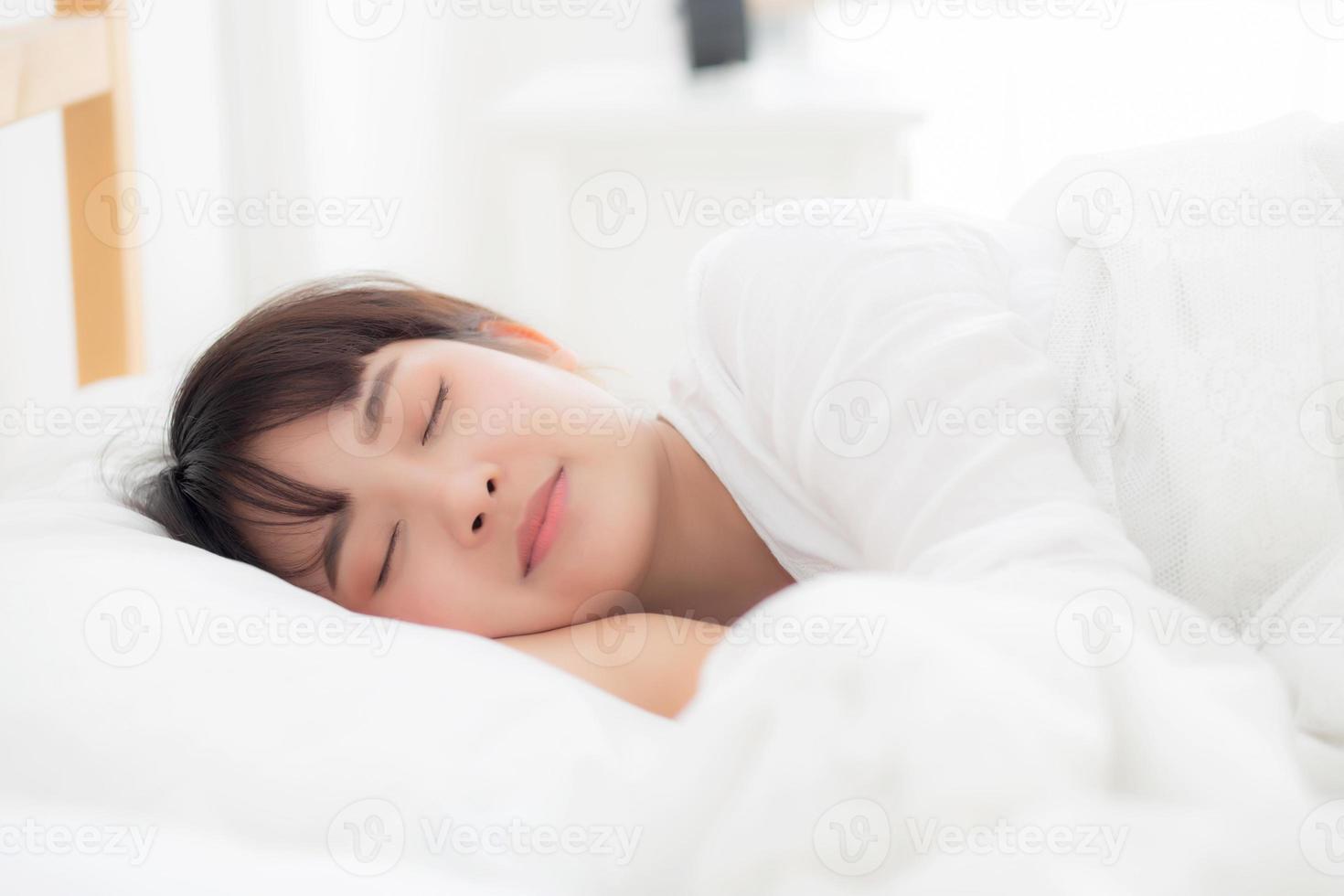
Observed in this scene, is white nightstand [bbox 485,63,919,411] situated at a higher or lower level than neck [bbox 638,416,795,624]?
higher

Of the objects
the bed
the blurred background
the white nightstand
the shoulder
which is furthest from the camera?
the white nightstand

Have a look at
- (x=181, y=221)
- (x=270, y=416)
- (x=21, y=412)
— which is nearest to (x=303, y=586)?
(x=270, y=416)

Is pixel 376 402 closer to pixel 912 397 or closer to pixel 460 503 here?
pixel 460 503

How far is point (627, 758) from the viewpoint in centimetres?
54

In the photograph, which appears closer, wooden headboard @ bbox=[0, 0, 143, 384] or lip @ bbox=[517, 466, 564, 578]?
lip @ bbox=[517, 466, 564, 578]

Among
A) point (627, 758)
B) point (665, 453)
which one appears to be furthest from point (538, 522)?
point (627, 758)

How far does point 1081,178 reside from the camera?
855 millimetres

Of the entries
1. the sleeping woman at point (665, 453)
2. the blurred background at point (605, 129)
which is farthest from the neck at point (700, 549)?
the blurred background at point (605, 129)

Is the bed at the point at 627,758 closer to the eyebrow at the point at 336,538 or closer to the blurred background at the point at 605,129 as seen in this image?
the eyebrow at the point at 336,538

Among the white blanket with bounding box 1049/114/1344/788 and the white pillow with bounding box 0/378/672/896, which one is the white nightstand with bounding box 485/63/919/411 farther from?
the white pillow with bounding box 0/378/672/896

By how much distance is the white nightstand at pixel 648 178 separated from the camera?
1.62 meters

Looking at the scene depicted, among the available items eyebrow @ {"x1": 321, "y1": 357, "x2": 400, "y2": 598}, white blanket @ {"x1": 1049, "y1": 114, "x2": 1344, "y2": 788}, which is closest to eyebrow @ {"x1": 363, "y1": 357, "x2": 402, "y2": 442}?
eyebrow @ {"x1": 321, "y1": 357, "x2": 400, "y2": 598}

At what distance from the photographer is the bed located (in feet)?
1.40

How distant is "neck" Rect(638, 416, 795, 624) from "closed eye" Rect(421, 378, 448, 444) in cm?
19
